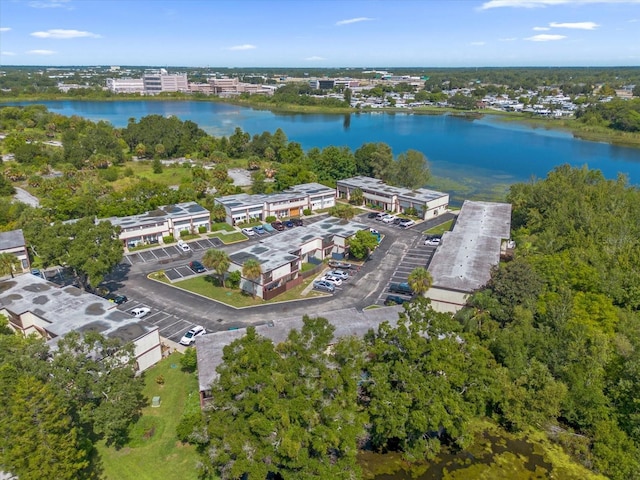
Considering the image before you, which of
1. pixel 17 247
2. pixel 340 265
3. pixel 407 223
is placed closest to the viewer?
pixel 17 247

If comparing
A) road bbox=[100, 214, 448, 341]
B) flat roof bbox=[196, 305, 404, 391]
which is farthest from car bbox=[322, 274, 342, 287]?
flat roof bbox=[196, 305, 404, 391]

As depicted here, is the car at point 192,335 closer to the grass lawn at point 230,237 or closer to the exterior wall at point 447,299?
the grass lawn at point 230,237

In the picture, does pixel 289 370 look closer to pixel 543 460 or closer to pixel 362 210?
pixel 543 460

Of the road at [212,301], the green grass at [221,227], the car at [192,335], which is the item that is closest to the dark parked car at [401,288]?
the road at [212,301]

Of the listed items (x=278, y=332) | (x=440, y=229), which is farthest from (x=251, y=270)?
(x=440, y=229)

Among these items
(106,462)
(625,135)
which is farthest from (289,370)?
(625,135)

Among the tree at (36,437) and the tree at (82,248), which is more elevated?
the tree at (82,248)

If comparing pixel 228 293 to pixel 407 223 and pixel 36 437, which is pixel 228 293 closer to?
pixel 36 437
